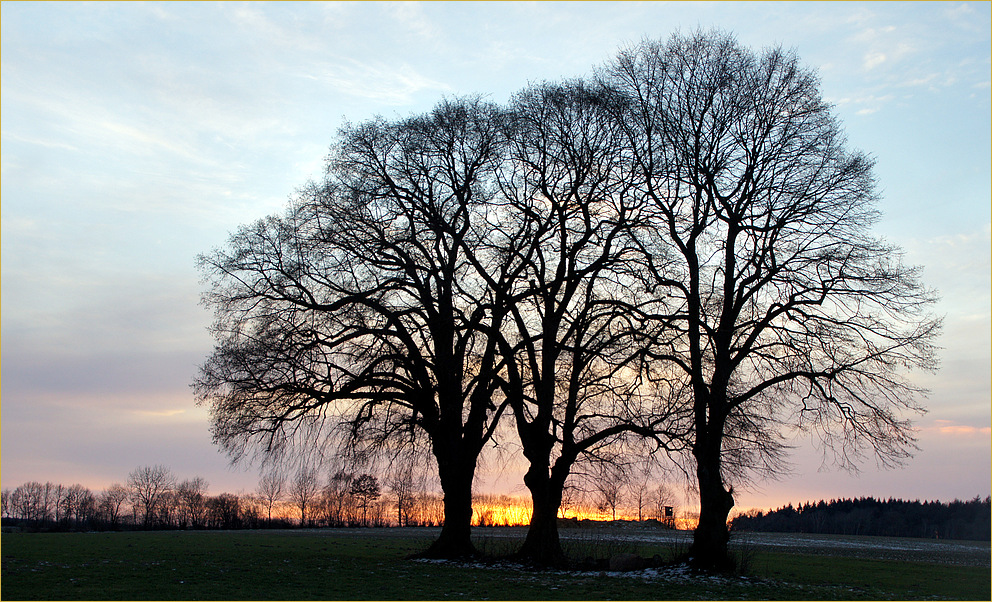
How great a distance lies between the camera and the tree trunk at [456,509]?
2569 cm

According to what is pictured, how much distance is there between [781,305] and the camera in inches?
866

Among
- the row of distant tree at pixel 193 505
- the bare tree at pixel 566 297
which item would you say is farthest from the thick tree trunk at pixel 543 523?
the row of distant tree at pixel 193 505

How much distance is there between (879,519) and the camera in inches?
4161

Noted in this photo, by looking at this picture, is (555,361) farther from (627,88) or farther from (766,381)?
(627,88)

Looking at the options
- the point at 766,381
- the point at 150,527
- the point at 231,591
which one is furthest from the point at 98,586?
the point at 150,527

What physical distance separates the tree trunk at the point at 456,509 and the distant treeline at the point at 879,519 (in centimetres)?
6957

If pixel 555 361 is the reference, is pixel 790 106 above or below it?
above

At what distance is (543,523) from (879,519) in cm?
10007

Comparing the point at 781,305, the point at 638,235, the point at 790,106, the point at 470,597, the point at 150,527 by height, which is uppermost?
the point at 790,106

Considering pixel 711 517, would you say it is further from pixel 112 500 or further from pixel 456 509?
pixel 112 500

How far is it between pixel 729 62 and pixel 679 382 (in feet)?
33.8

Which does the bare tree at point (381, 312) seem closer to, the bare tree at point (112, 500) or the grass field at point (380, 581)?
the grass field at point (380, 581)

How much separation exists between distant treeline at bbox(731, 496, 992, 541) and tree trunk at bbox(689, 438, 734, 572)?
2804 inches

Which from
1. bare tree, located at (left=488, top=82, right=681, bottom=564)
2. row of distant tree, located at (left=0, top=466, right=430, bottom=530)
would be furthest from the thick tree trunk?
row of distant tree, located at (left=0, top=466, right=430, bottom=530)
